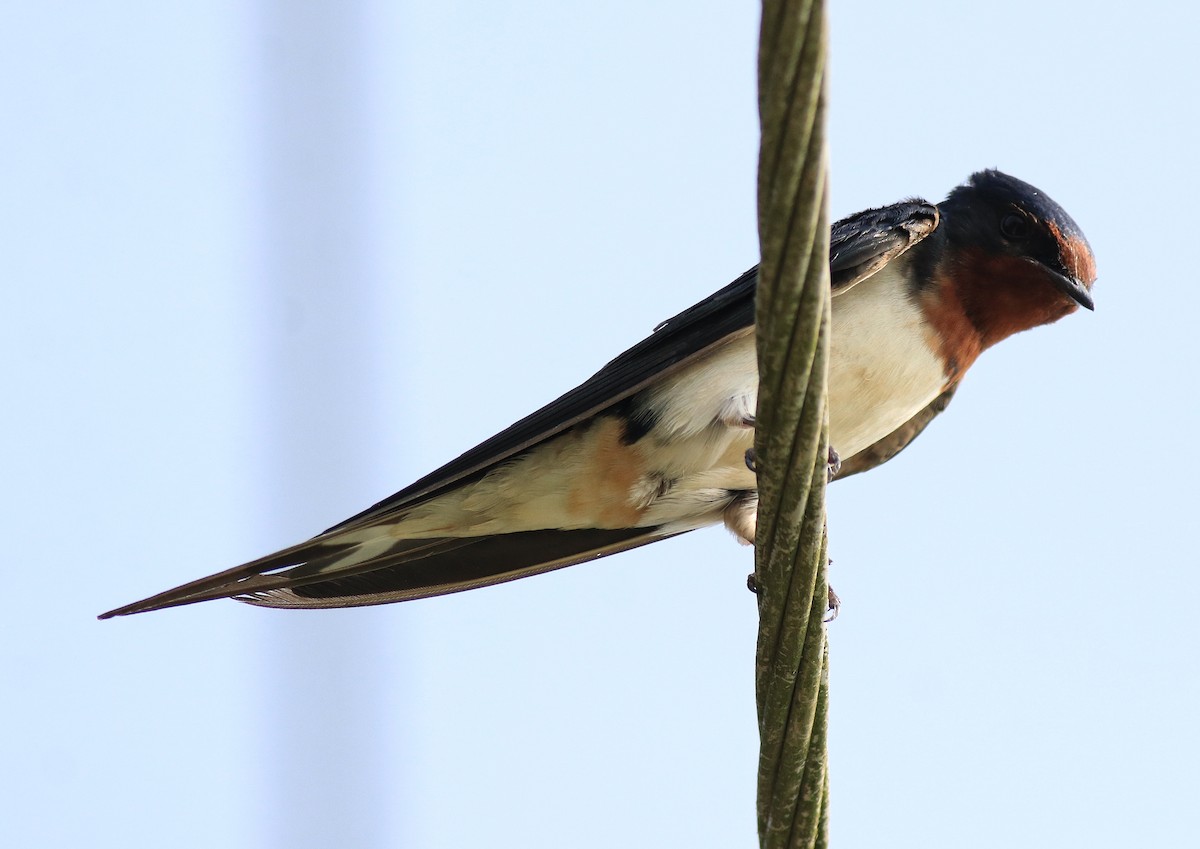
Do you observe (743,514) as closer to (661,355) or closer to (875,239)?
(661,355)

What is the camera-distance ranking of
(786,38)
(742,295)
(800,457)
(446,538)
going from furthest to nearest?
(446,538) < (742,295) < (800,457) < (786,38)

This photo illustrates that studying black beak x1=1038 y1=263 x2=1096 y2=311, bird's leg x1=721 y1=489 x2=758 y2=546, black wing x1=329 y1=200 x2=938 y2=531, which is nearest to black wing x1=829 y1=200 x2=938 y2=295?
black wing x1=329 y1=200 x2=938 y2=531

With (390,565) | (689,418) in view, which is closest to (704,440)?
(689,418)

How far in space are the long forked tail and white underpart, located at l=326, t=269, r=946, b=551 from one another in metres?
0.06

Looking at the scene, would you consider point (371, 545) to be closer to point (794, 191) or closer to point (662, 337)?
point (662, 337)

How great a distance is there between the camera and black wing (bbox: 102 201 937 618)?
3.36 m

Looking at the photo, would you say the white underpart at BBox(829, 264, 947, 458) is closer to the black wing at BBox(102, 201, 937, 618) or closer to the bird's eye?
the black wing at BBox(102, 201, 937, 618)

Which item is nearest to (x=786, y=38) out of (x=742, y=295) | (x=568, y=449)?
(x=742, y=295)

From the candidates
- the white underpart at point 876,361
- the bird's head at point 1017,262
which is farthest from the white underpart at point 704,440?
the bird's head at point 1017,262

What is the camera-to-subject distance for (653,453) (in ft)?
11.7

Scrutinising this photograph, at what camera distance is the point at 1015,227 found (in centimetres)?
396

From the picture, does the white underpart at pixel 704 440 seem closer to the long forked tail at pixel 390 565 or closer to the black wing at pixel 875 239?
the long forked tail at pixel 390 565

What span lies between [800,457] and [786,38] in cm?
58

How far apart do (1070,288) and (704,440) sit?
1260 mm
